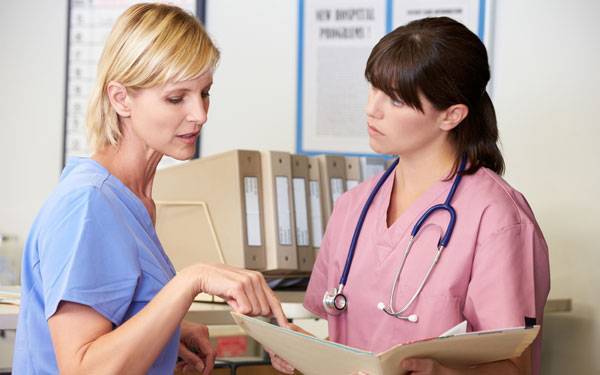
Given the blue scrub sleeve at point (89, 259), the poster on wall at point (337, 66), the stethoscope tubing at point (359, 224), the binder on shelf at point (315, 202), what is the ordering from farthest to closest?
the poster on wall at point (337, 66) < the binder on shelf at point (315, 202) < the stethoscope tubing at point (359, 224) < the blue scrub sleeve at point (89, 259)

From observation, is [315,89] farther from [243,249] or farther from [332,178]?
[243,249]

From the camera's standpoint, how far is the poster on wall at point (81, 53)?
3.12 metres

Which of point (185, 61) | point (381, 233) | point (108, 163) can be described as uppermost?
point (185, 61)

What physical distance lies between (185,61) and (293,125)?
5.31 ft

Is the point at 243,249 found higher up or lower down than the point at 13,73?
lower down

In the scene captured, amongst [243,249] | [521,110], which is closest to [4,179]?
[243,249]

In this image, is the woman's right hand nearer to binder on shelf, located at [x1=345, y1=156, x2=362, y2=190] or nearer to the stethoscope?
the stethoscope

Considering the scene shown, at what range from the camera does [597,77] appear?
2371mm

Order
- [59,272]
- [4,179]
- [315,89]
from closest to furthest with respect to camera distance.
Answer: [59,272] < [315,89] < [4,179]

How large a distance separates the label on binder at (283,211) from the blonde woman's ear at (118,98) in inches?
41.2

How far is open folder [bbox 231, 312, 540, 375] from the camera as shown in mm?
1167

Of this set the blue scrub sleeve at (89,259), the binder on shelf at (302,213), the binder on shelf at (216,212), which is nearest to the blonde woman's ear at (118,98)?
the blue scrub sleeve at (89,259)

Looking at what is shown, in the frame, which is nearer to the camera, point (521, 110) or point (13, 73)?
point (521, 110)

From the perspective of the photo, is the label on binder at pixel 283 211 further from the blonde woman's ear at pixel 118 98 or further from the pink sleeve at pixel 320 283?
the blonde woman's ear at pixel 118 98
